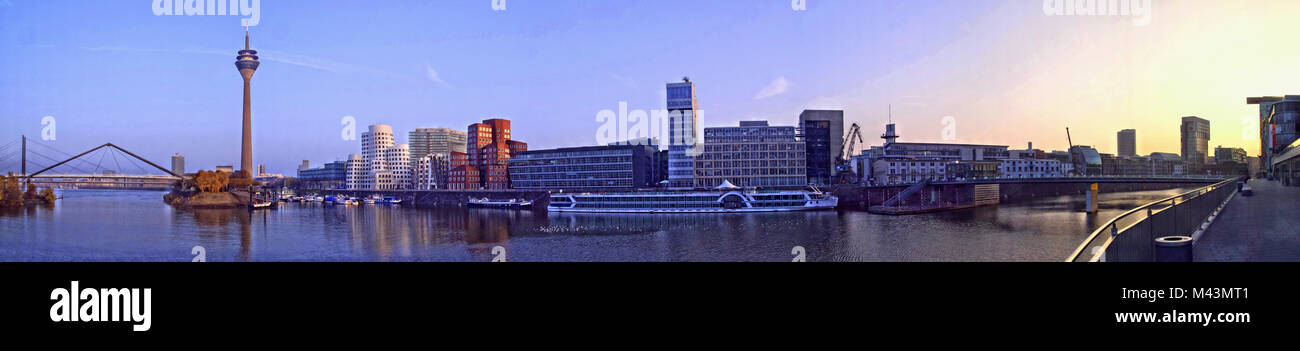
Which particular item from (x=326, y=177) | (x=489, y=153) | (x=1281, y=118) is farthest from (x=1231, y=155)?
(x=326, y=177)

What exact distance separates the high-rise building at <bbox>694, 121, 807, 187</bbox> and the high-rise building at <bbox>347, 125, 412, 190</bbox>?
1251 centimetres

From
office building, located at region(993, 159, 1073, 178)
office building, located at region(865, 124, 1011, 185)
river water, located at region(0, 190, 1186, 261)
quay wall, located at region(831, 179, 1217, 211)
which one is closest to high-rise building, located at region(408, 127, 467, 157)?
river water, located at region(0, 190, 1186, 261)

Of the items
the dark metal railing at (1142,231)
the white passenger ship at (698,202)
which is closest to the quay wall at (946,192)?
the white passenger ship at (698,202)

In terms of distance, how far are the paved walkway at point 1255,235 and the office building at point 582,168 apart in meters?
18.3

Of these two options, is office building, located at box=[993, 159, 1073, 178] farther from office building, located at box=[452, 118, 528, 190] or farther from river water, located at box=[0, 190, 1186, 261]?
office building, located at box=[452, 118, 528, 190]

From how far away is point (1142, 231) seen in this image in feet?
12.3

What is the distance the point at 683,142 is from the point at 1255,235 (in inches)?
745

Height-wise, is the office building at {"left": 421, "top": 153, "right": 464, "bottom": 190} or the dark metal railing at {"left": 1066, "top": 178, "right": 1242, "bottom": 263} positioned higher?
the office building at {"left": 421, "top": 153, "right": 464, "bottom": 190}

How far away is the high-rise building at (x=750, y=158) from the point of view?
78.1 ft

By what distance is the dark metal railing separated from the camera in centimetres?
306

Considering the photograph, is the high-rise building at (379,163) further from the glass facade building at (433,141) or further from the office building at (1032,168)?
the office building at (1032,168)
